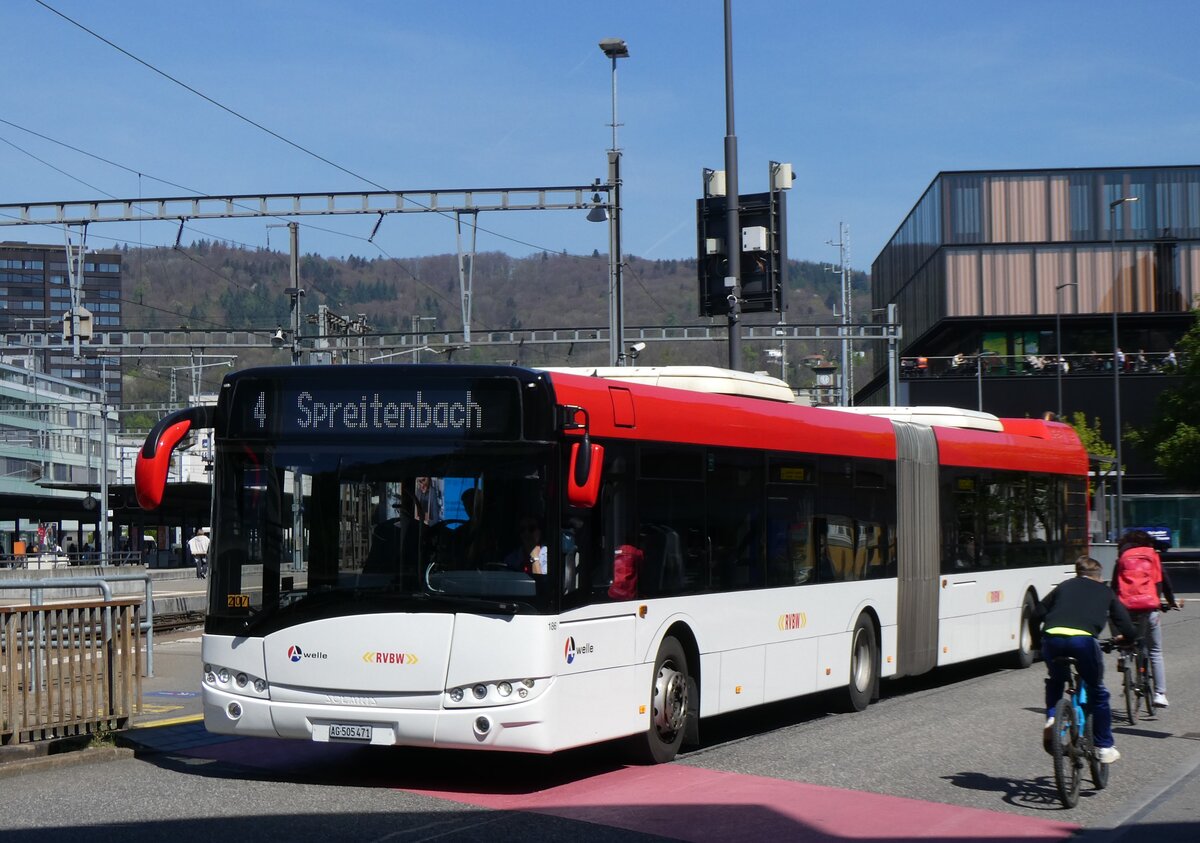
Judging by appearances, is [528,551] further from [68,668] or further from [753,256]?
[753,256]

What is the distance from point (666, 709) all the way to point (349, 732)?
2.46 m

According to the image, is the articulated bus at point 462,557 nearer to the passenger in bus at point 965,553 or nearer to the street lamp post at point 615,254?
the passenger in bus at point 965,553

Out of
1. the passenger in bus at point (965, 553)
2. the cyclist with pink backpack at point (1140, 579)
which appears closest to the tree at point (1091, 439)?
the passenger in bus at point (965, 553)

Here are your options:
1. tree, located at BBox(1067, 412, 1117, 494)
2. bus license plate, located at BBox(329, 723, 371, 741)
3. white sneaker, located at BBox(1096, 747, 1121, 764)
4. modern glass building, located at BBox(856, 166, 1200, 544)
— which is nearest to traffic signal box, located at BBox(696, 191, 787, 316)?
white sneaker, located at BBox(1096, 747, 1121, 764)

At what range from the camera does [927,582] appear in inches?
675

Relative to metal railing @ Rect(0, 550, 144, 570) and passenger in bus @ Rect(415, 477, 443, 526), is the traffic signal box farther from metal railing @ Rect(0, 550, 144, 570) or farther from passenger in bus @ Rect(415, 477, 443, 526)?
metal railing @ Rect(0, 550, 144, 570)

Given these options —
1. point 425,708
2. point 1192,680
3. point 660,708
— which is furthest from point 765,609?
point 1192,680

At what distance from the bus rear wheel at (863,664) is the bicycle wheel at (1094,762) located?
470cm

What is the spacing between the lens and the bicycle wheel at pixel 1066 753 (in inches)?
376

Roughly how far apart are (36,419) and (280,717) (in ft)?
346

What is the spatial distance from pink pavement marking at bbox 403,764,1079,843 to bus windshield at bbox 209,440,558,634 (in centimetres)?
Answer: 124

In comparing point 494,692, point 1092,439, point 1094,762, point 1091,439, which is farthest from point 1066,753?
point 1092,439

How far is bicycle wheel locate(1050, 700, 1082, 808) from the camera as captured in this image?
31.3 feet

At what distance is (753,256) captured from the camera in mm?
19766
